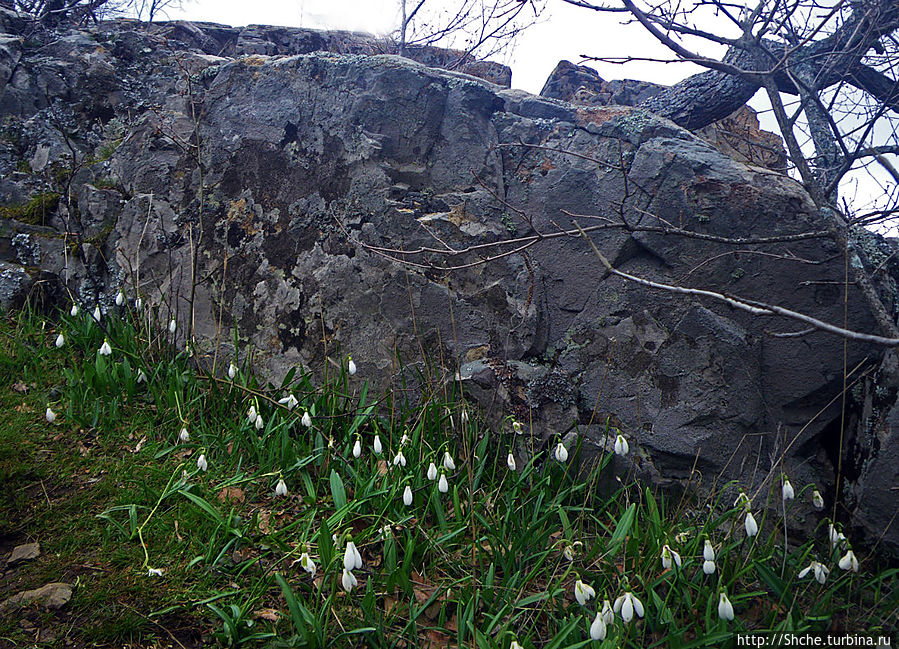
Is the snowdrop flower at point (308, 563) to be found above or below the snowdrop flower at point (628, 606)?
below

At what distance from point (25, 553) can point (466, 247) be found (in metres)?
2.36

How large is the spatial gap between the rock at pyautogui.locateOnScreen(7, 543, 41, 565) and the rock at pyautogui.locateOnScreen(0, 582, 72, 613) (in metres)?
0.20

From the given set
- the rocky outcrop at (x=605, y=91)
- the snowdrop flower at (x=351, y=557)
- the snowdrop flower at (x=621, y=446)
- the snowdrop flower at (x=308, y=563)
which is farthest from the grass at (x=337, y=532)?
the rocky outcrop at (x=605, y=91)

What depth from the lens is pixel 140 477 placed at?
2.55 metres

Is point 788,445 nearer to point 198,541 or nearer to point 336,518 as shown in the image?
point 336,518

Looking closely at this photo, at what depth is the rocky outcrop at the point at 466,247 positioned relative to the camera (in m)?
2.72

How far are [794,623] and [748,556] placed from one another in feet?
0.94

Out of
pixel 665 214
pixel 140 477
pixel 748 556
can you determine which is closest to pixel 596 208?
pixel 665 214

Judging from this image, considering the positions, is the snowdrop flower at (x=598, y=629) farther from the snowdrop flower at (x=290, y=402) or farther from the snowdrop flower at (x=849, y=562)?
the snowdrop flower at (x=290, y=402)

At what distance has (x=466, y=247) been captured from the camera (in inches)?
124

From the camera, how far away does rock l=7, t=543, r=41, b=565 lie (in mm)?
2123

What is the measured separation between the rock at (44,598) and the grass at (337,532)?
30mm

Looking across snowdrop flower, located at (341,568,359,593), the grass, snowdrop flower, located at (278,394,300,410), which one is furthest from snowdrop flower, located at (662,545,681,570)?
snowdrop flower, located at (278,394,300,410)

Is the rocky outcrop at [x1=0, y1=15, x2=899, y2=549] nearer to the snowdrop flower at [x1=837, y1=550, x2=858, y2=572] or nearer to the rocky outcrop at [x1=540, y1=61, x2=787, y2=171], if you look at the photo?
the snowdrop flower at [x1=837, y1=550, x2=858, y2=572]
